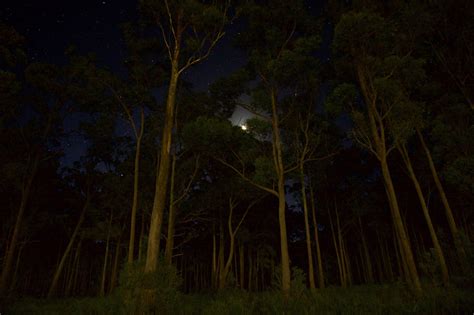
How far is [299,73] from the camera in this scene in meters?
16.2

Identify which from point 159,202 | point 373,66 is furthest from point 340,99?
point 159,202

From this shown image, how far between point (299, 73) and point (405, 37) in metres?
5.74

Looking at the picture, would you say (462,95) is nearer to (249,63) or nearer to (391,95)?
(391,95)

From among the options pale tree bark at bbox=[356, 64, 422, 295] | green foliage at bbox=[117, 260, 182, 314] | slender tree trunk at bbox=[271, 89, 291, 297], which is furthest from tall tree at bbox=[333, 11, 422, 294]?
green foliage at bbox=[117, 260, 182, 314]

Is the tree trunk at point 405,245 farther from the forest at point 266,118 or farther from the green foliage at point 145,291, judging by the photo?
the green foliage at point 145,291

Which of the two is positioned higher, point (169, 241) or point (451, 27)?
point (451, 27)

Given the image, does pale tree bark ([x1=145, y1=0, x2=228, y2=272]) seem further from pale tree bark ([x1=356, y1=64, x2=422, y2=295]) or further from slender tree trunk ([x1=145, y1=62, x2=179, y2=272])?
pale tree bark ([x1=356, y1=64, x2=422, y2=295])

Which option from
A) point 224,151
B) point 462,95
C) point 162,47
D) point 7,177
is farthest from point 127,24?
point 462,95

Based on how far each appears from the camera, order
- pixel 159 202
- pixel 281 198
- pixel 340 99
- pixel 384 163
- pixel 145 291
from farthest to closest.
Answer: pixel 340 99, pixel 281 198, pixel 384 163, pixel 159 202, pixel 145 291

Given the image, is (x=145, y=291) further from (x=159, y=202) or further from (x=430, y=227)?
(x=430, y=227)

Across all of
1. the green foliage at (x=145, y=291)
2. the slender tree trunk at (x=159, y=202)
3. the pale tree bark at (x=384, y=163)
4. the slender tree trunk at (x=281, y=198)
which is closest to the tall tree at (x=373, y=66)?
the pale tree bark at (x=384, y=163)

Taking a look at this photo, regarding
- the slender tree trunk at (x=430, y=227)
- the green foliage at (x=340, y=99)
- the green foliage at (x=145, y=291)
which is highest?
the green foliage at (x=340, y=99)

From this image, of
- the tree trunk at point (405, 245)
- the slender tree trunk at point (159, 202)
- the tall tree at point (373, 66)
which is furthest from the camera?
the tall tree at point (373, 66)

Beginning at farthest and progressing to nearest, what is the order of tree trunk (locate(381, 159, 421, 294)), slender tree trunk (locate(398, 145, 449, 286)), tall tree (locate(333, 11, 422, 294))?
tall tree (locate(333, 11, 422, 294)), slender tree trunk (locate(398, 145, 449, 286)), tree trunk (locate(381, 159, 421, 294))
